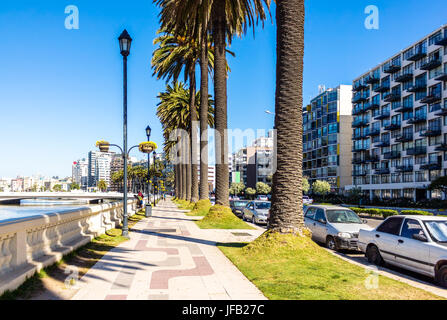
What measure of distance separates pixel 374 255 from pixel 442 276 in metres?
2.67

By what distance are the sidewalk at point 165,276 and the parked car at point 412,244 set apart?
411cm

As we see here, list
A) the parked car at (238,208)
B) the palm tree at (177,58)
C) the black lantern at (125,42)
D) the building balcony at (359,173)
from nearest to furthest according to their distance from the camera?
1. the black lantern at (125,42)
2. the parked car at (238,208)
3. the palm tree at (177,58)
4. the building balcony at (359,173)

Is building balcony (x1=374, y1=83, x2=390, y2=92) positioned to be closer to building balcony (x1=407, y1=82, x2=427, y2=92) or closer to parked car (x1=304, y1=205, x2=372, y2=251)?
building balcony (x1=407, y1=82, x2=427, y2=92)

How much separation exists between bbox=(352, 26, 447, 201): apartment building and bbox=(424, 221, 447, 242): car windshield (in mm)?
62852

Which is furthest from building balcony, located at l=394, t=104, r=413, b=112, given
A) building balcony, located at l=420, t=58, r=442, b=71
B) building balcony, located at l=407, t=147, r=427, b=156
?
building balcony, located at l=420, t=58, r=442, b=71

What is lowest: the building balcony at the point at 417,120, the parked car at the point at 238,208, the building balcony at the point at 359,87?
the parked car at the point at 238,208

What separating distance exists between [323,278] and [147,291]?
141 inches

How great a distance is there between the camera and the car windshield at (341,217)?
14.5 m

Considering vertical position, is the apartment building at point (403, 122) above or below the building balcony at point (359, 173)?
above

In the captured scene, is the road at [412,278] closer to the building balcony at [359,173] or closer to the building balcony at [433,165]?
the building balcony at [433,165]

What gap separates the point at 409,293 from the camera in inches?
278

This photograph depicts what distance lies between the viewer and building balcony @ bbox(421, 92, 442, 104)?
67.0 m

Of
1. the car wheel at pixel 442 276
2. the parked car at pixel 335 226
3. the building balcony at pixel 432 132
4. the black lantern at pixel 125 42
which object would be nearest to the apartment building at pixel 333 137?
the building balcony at pixel 432 132
